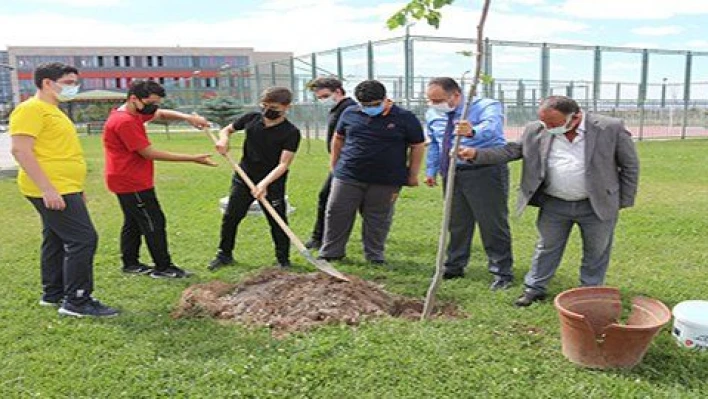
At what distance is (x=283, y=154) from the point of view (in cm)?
552

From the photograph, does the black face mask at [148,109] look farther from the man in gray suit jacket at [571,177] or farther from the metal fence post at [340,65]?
the metal fence post at [340,65]

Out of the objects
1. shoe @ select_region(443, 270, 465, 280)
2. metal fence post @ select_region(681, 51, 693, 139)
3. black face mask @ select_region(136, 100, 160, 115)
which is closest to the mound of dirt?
shoe @ select_region(443, 270, 465, 280)

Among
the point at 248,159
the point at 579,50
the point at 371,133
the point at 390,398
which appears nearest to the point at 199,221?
the point at 248,159

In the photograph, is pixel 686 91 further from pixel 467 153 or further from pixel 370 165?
pixel 467 153

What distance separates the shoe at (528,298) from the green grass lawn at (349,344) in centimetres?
9

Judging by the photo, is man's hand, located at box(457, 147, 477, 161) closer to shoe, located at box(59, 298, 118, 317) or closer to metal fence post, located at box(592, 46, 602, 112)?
shoe, located at box(59, 298, 118, 317)

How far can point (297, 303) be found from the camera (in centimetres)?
449

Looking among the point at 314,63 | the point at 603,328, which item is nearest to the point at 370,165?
the point at 603,328

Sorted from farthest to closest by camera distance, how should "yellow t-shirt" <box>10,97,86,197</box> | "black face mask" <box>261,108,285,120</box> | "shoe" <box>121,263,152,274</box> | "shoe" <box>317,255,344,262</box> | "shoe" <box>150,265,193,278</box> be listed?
"shoe" <box>317,255,344,262</box> < "shoe" <box>121,263,152,274</box> < "shoe" <box>150,265,193,278</box> < "black face mask" <box>261,108,285,120</box> < "yellow t-shirt" <box>10,97,86,197</box>

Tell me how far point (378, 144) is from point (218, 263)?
5.88 feet

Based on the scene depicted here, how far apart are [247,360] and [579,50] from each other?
19.3 m

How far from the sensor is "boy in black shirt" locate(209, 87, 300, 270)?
5395 millimetres

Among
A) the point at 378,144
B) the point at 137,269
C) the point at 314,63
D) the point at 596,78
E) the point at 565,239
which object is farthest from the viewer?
the point at 596,78

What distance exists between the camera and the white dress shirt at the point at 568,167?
427cm
